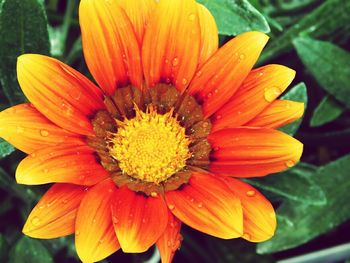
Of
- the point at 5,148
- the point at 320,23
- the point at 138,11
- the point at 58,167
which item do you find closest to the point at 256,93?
the point at 138,11

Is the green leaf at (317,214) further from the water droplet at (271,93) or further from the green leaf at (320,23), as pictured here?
the water droplet at (271,93)

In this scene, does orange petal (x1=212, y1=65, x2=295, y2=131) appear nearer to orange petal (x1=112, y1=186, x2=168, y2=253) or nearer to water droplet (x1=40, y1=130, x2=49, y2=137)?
orange petal (x1=112, y1=186, x2=168, y2=253)

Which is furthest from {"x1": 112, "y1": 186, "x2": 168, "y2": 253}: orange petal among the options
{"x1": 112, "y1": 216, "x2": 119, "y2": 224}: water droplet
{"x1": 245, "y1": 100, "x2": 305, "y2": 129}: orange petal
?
{"x1": 245, "y1": 100, "x2": 305, "y2": 129}: orange petal

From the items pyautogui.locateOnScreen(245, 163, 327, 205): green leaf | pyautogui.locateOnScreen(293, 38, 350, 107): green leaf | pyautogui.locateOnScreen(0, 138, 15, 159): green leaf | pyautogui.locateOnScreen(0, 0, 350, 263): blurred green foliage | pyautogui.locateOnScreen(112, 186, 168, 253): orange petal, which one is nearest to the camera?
pyautogui.locateOnScreen(112, 186, 168, 253): orange petal

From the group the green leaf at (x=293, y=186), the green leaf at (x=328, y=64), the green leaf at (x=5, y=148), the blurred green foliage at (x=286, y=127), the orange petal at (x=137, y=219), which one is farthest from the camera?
the green leaf at (x=328, y=64)

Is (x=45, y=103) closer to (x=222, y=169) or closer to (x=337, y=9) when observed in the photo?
(x=222, y=169)

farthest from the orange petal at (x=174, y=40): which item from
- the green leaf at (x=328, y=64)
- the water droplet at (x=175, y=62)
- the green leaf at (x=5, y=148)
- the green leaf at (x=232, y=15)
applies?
the green leaf at (x=328, y=64)

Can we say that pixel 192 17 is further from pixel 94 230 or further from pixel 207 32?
pixel 94 230
